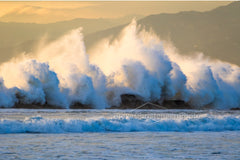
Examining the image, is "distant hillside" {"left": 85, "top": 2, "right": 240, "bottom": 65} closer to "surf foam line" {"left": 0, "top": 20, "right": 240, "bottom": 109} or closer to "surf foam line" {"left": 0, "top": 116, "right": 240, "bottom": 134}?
"surf foam line" {"left": 0, "top": 20, "right": 240, "bottom": 109}

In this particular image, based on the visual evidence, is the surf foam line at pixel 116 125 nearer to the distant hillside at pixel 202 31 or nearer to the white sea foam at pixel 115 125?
the white sea foam at pixel 115 125

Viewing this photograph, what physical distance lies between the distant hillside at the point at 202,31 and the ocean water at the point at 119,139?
7118cm

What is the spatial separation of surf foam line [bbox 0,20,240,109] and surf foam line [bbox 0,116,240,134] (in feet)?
33.9

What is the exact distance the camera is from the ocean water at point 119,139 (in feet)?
31.7

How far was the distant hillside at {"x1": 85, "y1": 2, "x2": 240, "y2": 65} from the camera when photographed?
91156mm

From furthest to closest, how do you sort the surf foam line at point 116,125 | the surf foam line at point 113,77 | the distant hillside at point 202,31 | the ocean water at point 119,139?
the distant hillside at point 202,31 → the surf foam line at point 113,77 → the surf foam line at point 116,125 → the ocean water at point 119,139

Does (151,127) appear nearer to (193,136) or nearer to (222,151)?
(193,136)

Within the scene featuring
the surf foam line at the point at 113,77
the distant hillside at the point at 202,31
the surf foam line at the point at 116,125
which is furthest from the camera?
the distant hillside at the point at 202,31

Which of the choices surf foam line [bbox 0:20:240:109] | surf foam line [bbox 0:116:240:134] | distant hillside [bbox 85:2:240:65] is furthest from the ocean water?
distant hillside [bbox 85:2:240:65]

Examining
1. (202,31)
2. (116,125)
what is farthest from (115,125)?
(202,31)

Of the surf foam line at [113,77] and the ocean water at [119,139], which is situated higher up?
the surf foam line at [113,77]

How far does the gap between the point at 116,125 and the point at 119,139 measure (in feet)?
7.86

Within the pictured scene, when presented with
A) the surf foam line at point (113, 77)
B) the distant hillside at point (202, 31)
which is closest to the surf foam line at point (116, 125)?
the surf foam line at point (113, 77)

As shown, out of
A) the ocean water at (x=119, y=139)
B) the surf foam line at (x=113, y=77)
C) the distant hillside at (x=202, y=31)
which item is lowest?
the ocean water at (x=119, y=139)
